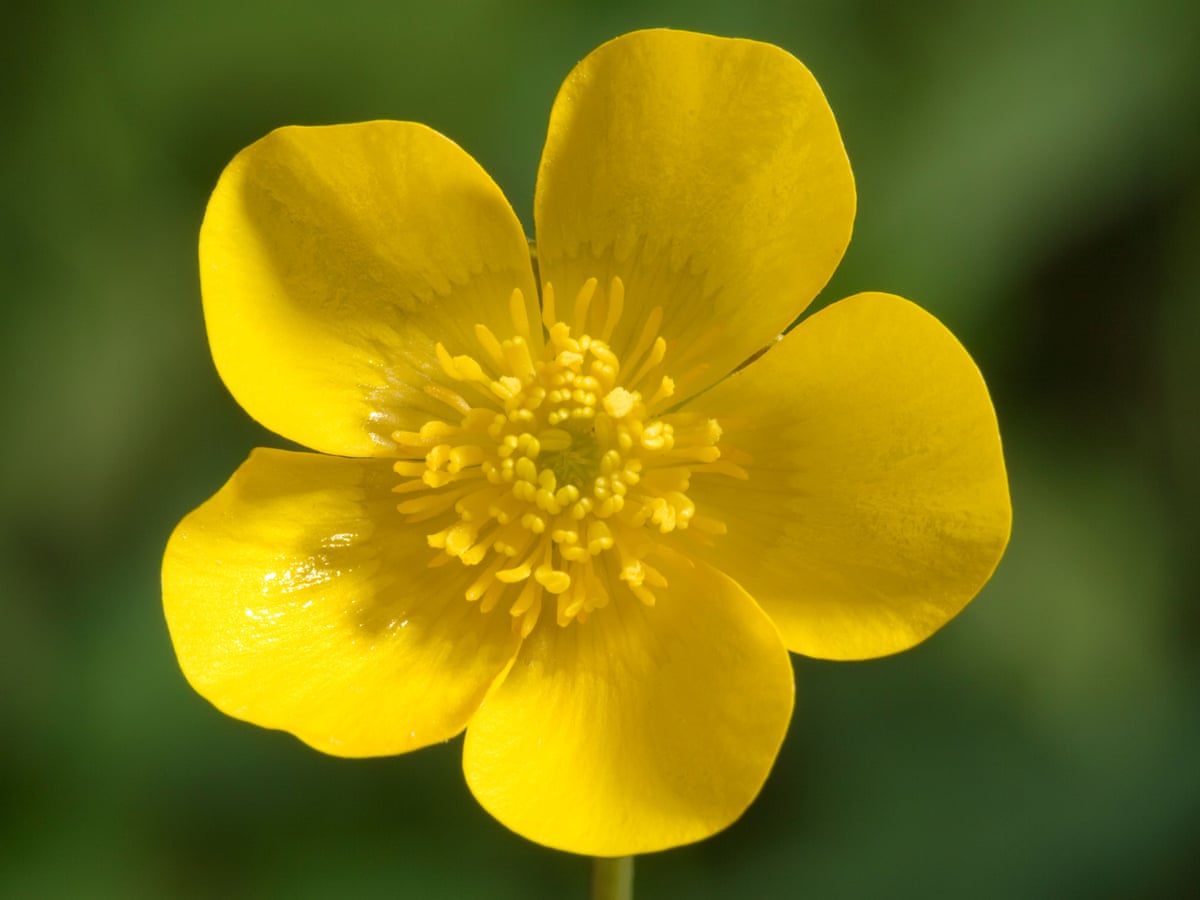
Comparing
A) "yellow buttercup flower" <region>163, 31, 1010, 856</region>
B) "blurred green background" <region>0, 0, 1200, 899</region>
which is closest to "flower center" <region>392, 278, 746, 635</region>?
"yellow buttercup flower" <region>163, 31, 1010, 856</region>

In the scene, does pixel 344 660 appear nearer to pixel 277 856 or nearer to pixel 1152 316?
pixel 277 856

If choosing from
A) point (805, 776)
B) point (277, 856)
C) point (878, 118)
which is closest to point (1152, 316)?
point (878, 118)

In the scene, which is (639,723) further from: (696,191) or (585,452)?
(696,191)

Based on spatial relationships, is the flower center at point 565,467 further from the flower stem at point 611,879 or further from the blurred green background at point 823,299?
the blurred green background at point 823,299

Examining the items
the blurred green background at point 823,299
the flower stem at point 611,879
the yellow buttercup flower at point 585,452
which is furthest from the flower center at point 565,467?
the blurred green background at point 823,299


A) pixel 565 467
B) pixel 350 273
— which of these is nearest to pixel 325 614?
pixel 565 467
